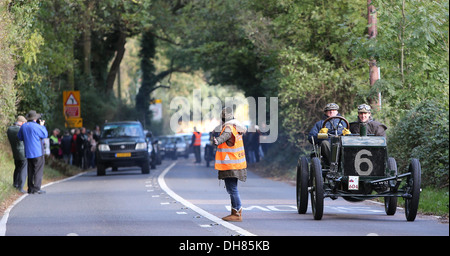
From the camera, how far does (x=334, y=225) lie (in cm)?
1365

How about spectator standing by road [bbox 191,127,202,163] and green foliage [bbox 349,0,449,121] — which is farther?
spectator standing by road [bbox 191,127,202,163]

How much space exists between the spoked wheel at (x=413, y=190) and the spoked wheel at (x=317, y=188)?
4.40 feet

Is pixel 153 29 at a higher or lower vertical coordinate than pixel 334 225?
higher

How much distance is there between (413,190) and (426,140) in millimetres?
5730

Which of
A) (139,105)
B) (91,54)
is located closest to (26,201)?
(91,54)

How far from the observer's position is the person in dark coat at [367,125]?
1559 cm

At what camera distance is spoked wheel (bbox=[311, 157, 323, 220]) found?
1408 centimetres

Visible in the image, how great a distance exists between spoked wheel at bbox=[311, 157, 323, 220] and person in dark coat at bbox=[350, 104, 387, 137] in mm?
1542

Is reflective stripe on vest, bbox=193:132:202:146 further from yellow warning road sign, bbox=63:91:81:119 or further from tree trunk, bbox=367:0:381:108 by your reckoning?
tree trunk, bbox=367:0:381:108

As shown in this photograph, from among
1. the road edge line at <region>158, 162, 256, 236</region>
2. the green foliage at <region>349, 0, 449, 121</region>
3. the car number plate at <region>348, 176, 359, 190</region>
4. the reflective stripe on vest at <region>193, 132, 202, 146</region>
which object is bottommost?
the road edge line at <region>158, 162, 256, 236</region>

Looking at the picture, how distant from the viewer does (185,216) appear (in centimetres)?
1540

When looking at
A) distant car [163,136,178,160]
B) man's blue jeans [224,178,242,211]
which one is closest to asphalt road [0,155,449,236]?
man's blue jeans [224,178,242,211]

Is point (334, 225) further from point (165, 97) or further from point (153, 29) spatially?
point (165, 97)
